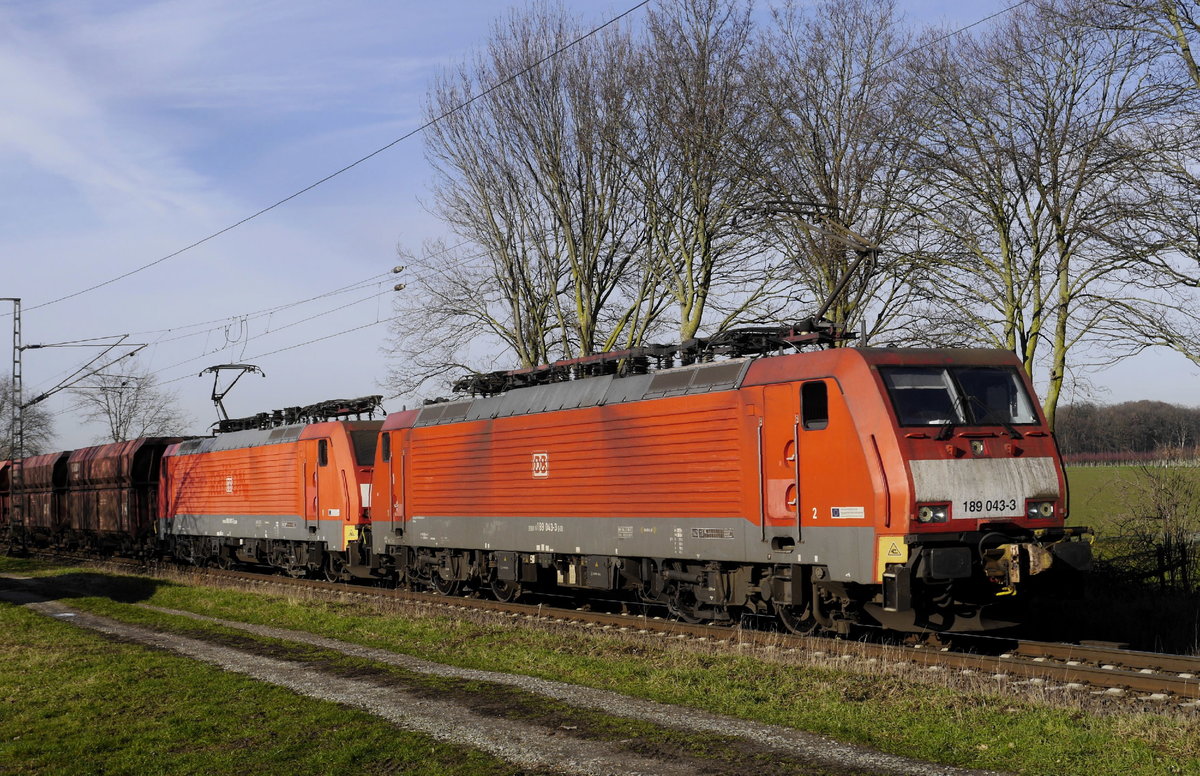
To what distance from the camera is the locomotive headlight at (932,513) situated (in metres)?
12.7

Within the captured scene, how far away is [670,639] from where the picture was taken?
15164 millimetres

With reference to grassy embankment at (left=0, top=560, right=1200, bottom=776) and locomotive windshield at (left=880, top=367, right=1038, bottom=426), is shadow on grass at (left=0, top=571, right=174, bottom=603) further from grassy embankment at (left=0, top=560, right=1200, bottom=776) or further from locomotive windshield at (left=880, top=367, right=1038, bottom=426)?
locomotive windshield at (left=880, top=367, right=1038, bottom=426)

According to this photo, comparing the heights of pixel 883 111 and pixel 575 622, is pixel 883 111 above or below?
above

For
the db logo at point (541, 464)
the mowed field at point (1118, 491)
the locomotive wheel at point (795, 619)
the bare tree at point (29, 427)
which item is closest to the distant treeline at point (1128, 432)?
the mowed field at point (1118, 491)

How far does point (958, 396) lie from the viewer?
44.5ft

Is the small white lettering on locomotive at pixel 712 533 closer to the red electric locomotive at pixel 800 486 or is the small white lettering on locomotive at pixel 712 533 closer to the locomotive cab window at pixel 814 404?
the red electric locomotive at pixel 800 486

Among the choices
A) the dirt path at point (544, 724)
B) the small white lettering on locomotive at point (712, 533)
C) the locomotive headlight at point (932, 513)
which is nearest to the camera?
the dirt path at point (544, 724)

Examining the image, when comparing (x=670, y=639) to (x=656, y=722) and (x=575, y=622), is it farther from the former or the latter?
(x=656, y=722)

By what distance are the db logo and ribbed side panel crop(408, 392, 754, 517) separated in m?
0.05

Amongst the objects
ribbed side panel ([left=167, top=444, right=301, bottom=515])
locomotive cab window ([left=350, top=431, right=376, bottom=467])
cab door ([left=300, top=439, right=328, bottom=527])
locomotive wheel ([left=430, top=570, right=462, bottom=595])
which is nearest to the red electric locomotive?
locomotive wheel ([left=430, top=570, right=462, bottom=595])

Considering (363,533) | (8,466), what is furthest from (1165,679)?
(8,466)

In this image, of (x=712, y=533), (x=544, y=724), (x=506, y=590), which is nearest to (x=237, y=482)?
(x=506, y=590)

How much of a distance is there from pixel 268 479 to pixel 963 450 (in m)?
20.6

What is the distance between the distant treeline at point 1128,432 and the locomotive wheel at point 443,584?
12215 mm
